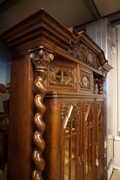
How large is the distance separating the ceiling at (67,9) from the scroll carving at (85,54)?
2.79ft

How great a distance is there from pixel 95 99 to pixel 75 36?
0.87m

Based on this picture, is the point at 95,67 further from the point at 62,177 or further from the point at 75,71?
the point at 62,177

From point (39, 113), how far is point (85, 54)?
103 centimetres

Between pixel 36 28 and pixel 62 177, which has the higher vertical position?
pixel 36 28

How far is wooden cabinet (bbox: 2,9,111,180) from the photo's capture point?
1.00 metres

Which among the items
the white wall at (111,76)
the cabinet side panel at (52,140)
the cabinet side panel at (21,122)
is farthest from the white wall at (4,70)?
Answer: the cabinet side panel at (52,140)

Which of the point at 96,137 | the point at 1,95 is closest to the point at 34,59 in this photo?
the point at 96,137

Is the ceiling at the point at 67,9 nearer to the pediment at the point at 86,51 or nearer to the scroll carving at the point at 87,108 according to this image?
the pediment at the point at 86,51

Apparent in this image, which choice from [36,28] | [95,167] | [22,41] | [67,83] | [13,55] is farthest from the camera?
[95,167]

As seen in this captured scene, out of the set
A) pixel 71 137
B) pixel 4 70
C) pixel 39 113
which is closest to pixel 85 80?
pixel 71 137

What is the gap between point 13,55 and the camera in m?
1.27

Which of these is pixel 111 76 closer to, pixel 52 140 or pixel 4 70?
pixel 52 140

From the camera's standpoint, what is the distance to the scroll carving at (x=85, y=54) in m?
1.43

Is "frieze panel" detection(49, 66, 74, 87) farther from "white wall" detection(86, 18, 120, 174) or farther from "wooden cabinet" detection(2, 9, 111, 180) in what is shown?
"white wall" detection(86, 18, 120, 174)
